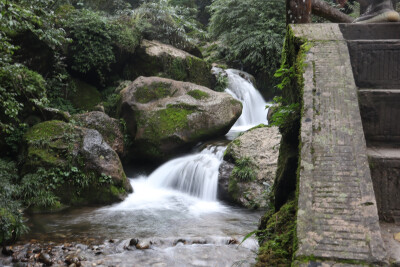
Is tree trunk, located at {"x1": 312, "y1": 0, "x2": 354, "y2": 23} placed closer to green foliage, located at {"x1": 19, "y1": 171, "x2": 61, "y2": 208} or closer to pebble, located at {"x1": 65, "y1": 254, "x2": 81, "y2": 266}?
pebble, located at {"x1": 65, "y1": 254, "x2": 81, "y2": 266}

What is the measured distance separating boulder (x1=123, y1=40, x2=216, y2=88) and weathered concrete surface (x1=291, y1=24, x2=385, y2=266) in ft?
30.5

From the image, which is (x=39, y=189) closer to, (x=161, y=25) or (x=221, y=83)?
(x=221, y=83)

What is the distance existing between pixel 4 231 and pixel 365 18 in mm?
5077

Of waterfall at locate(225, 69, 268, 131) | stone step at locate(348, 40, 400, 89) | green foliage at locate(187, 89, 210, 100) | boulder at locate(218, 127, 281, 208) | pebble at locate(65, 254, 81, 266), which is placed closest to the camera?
stone step at locate(348, 40, 400, 89)

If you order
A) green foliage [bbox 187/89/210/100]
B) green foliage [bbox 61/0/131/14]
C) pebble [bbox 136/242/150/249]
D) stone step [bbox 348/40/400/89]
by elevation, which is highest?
green foliage [bbox 61/0/131/14]

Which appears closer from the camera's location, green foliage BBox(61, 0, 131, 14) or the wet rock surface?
the wet rock surface

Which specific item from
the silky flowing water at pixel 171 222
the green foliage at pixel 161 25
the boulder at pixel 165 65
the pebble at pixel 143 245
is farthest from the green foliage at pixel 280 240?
the green foliage at pixel 161 25

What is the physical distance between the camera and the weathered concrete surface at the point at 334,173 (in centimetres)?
169

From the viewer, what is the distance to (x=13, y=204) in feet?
16.5

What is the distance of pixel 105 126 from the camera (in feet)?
29.5

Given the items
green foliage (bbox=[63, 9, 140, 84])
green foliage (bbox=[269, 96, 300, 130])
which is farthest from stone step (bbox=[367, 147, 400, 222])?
green foliage (bbox=[63, 9, 140, 84])

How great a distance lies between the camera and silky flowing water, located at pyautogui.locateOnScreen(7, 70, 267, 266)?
446 centimetres

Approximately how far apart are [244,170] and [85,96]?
264 inches

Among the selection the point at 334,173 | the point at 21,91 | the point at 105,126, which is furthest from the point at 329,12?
the point at 21,91
